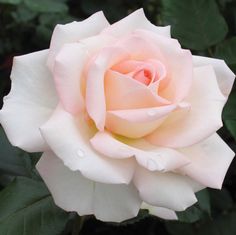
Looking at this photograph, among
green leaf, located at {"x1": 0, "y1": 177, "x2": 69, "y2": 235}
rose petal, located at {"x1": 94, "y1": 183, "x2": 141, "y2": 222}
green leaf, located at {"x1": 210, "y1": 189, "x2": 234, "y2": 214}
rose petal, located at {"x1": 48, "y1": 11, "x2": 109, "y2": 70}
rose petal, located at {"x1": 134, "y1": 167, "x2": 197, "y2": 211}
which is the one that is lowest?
green leaf, located at {"x1": 210, "y1": 189, "x2": 234, "y2": 214}

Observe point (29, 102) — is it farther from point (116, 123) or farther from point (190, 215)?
point (190, 215)

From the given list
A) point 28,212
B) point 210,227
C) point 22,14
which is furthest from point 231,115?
point 22,14

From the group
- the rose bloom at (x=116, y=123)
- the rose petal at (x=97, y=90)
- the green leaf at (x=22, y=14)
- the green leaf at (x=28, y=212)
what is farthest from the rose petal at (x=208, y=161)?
the green leaf at (x=22, y=14)

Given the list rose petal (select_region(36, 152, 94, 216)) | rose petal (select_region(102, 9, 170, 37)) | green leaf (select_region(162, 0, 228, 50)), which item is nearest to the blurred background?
green leaf (select_region(162, 0, 228, 50))

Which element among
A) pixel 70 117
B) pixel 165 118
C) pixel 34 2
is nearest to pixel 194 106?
pixel 165 118

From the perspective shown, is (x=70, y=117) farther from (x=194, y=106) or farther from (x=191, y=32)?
→ (x=191, y=32)

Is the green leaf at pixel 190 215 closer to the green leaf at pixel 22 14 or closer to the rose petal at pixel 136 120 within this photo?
the rose petal at pixel 136 120

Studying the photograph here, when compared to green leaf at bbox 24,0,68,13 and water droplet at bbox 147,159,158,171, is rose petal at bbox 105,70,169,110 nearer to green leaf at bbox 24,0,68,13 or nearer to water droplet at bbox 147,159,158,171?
water droplet at bbox 147,159,158,171
